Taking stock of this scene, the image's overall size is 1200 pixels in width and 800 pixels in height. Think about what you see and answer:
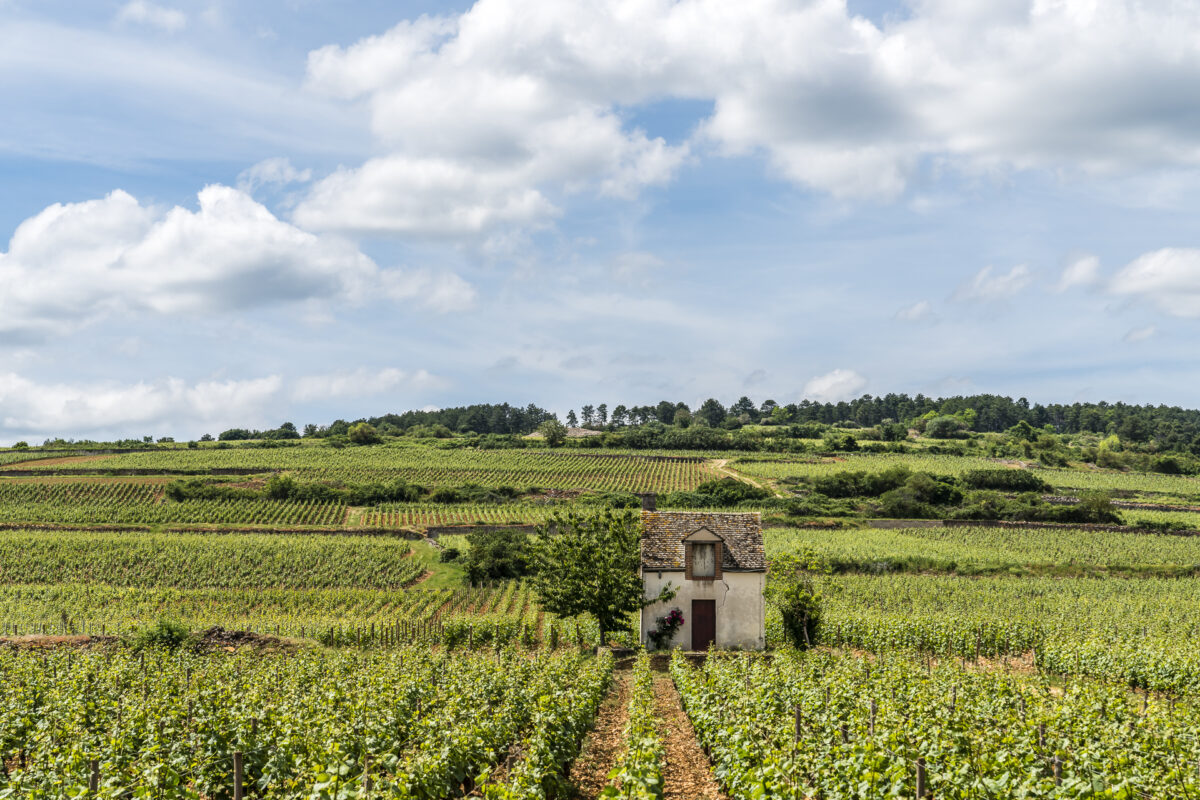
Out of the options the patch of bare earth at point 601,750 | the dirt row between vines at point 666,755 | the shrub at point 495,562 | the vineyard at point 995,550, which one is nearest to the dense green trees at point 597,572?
the patch of bare earth at point 601,750

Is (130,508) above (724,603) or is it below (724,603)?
below

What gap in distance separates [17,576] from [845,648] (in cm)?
4910

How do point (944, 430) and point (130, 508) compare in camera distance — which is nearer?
point (130, 508)

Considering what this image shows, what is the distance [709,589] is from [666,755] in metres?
15.9

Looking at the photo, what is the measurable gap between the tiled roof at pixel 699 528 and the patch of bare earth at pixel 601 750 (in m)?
9.01

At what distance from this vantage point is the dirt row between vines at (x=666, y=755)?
1348 centimetres

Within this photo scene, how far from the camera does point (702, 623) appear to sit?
31.2m

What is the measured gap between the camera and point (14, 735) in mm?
13617

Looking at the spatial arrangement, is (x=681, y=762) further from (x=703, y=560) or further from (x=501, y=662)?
(x=703, y=560)

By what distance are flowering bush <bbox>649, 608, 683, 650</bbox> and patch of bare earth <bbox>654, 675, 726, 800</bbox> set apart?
9097mm

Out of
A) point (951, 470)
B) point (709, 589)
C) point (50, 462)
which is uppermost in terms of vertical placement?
point (50, 462)

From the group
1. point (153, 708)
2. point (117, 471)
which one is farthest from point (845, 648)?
point (117, 471)

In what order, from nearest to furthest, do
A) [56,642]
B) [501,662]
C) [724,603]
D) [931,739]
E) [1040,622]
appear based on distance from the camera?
[931,739]
[501,662]
[56,642]
[724,603]
[1040,622]

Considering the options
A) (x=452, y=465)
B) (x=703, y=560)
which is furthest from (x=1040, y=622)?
(x=452, y=465)
